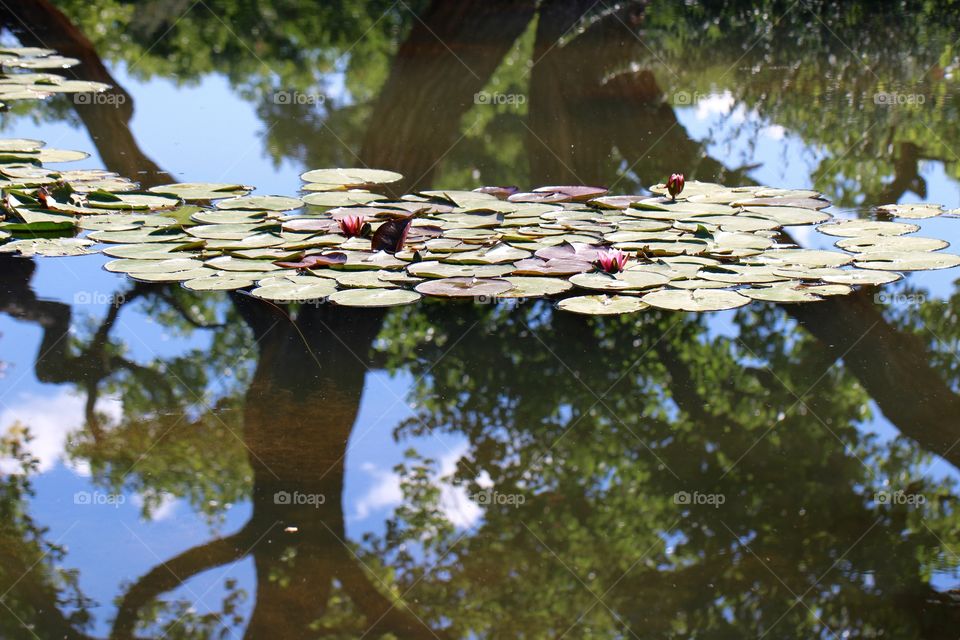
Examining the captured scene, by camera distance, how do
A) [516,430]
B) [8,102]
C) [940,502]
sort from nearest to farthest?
[940,502] → [516,430] → [8,102]

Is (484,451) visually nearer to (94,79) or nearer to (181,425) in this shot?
(181,425)

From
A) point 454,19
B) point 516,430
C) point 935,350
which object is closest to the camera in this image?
point 516,430

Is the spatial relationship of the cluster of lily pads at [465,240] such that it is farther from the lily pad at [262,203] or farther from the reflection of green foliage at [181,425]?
the reflection of green foliage at [181,425]

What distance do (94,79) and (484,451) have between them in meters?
6.06

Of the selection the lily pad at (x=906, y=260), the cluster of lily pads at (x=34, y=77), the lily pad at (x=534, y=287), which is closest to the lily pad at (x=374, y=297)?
the lily pad at (x=534, y=287)

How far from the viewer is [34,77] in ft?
25.3

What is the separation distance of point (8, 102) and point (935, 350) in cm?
576

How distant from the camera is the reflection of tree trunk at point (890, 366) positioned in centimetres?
312

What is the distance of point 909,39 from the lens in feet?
31.3

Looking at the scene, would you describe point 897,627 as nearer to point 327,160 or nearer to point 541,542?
point 541,542

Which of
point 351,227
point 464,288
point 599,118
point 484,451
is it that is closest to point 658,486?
point 484,451

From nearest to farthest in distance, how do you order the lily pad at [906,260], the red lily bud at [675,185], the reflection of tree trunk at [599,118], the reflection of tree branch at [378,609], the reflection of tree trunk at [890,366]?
the reflection of tree branch at [378,609] < the reflection of tree trunk at [890,366] < the lily pad at [906,260] < the red lily bud at [675,185] < the reflection of tree trunk at [599,118]

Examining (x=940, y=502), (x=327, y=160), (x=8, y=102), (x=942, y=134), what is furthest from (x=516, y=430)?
(x=8, y=102)

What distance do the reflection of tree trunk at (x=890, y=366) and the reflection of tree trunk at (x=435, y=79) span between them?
2.28 metres
